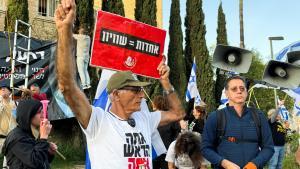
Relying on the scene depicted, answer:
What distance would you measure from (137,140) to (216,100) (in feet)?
77.1

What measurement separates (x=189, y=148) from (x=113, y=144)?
3.12 meters

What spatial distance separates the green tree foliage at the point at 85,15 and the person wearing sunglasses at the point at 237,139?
12.2 meters

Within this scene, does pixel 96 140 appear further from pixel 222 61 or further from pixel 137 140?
pixel 222 61

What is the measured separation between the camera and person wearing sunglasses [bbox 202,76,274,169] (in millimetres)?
4555

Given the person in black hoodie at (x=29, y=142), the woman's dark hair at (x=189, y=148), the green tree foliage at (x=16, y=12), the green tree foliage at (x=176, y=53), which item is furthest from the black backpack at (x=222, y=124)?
the green tree foliage at (x=176, y=53)

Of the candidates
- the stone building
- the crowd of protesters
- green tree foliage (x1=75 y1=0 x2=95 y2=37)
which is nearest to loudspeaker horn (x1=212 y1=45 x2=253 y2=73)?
the crowd of protesters

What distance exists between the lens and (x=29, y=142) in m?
4.15

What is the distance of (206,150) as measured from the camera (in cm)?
469

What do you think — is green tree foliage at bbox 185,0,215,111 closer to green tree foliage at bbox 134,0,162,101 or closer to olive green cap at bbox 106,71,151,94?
green tree foliage at bbox 134,0,162,101

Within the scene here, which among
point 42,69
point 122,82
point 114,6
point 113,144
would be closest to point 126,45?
point 122,82

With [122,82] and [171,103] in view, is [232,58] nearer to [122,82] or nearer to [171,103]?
[171,103]

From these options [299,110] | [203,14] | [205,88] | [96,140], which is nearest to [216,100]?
[205,88]

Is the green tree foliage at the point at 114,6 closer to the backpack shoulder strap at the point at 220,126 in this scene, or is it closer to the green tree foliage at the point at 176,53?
the green tree foliage at the point at 176,53

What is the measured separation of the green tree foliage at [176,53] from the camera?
76.0 ft
